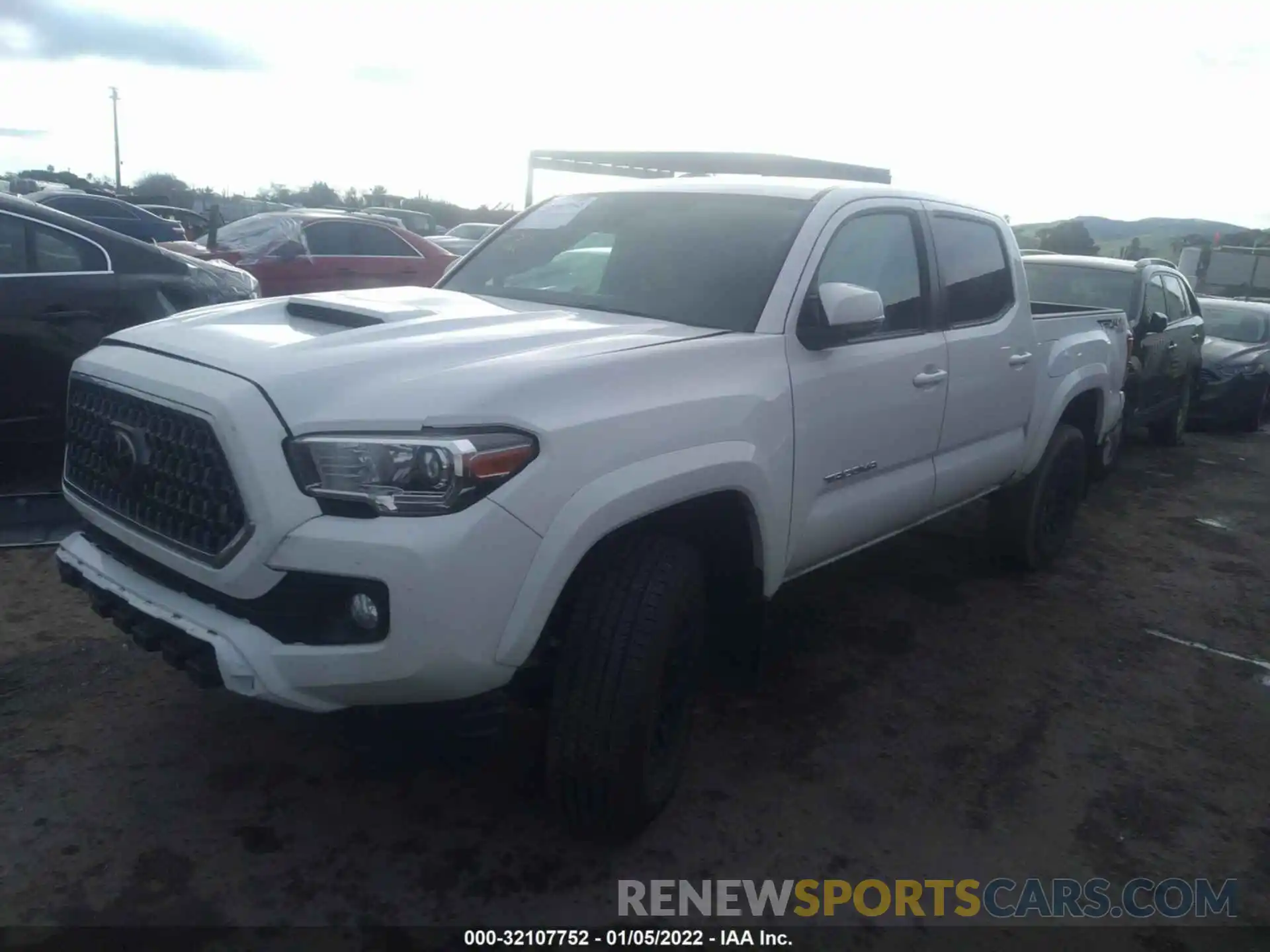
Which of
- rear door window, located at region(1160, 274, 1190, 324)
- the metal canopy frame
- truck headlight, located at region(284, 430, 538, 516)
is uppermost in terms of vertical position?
the metal canopy frame

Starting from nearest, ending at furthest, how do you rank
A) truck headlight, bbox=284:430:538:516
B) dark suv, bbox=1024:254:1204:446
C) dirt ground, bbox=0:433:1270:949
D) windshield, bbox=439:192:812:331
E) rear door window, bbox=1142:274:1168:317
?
truck headlight, bbox=284:430:538:516
dirt ground, bbox=0:433:1270:949
windshield, bbox=439:192:812:331
dark suv, bbox=1024:254:1204:446
rear door window, bbox=1142:274:1168:317

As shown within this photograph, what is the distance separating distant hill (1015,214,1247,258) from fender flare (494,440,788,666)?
24960mm

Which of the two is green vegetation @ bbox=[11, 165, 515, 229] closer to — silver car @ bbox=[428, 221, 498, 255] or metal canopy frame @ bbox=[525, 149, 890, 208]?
silver car @ bbox=[428, 221, 498, 255]

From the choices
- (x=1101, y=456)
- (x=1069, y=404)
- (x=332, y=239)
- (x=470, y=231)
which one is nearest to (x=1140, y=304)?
(x=1101, y=456)

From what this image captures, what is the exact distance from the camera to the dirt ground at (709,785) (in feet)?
8.78

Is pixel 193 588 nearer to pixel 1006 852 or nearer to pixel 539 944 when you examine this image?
pixel 539 944

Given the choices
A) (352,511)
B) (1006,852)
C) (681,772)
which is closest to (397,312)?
(352,511)

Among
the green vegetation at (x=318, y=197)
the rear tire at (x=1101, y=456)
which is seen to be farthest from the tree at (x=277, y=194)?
the rear tire at (x=1101, y=456)

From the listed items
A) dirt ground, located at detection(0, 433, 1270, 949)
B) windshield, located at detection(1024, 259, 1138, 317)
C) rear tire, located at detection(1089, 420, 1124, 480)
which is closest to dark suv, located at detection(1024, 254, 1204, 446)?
windshield, located at detection(1024, 259, 1138, 317)

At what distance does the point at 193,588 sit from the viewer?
101 inches

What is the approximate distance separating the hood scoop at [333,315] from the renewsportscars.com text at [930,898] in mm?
1696

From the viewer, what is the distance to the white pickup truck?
231cm

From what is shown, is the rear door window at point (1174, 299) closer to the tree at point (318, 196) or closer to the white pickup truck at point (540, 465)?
the white pickup truck at point (540, 465)

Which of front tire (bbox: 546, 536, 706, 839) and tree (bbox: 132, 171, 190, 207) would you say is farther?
tree (bbox: 132, 171, 190, 207)
